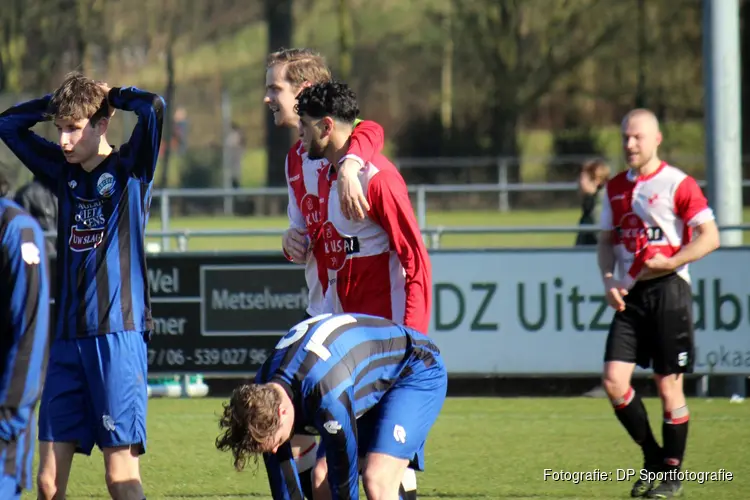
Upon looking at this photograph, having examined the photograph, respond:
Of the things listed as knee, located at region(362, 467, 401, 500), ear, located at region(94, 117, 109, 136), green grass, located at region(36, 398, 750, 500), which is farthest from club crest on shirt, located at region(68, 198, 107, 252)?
green grass, located at region(36, 398, 750, 500)

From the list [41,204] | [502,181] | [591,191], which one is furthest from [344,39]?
[591,191]

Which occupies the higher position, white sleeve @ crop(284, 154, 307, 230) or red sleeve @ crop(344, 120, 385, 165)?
red sleeve @ crop(344, 120, 385, 165)

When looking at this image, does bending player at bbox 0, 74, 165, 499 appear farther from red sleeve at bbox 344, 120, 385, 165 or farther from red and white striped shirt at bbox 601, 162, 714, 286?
red and white striped shirt at bbox 601, 162, 714, 286

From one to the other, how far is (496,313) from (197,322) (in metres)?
2.54

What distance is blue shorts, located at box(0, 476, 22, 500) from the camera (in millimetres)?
4238

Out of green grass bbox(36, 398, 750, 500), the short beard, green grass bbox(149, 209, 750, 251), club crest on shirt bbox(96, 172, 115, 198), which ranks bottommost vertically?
green grass bbox(36, 398, 750, 500)

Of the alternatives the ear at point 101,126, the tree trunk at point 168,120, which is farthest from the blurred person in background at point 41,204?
the tree trunk at point 168,120

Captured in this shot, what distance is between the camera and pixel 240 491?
7297 millimetres

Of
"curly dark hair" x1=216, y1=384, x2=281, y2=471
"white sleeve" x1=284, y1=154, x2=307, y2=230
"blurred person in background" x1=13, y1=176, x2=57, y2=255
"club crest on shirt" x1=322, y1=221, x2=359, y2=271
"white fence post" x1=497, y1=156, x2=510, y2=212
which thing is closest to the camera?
"curly dark hair" x1=216, y1=384, x2=281, y2=471

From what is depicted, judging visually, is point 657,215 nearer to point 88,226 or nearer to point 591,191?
point 88,226

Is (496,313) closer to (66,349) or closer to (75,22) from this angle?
(66,349)

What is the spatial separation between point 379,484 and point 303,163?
5.77ft

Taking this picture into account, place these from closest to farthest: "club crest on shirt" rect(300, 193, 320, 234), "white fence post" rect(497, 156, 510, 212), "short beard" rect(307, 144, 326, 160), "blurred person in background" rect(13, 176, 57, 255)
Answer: "short beard" rect(307, 144, 326, 160) → "club crest on shirt" rect(300, 193, 320, 234) → "blurred person in background" rect(13, 176, 57, 255) → "white fence post" rect(497, 156, 510, 212)

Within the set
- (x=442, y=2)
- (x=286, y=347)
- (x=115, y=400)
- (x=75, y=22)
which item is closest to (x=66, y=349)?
(x=115, y=400)
